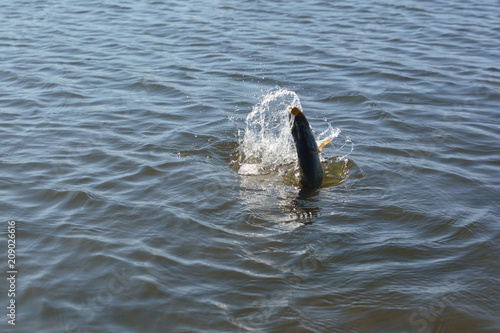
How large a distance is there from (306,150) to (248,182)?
976mm

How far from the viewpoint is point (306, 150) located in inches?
241

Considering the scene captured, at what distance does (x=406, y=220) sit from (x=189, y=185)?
8.02 feet

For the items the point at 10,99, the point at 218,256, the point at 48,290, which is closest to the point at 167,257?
the point at 218,256

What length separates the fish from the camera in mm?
5895

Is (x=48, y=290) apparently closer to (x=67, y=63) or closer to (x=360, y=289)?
(x=360, y=289)

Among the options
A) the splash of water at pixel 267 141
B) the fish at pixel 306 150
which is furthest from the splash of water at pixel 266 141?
the fish at pixel 306 150

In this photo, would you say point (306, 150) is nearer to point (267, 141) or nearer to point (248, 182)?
point (248, 182)

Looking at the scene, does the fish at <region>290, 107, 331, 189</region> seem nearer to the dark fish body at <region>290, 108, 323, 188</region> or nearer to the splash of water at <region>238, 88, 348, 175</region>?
the dark fish body at <region>290, 108, 323, 188</region>

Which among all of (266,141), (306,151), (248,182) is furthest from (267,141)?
(306,151)

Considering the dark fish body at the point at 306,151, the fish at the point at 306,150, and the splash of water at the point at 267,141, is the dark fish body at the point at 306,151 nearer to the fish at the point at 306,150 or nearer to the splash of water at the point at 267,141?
the fish at the point at 306,150

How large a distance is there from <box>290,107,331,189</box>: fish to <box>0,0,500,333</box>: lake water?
0.17 m

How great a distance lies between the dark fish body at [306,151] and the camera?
5.90 metres

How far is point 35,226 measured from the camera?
226 inches

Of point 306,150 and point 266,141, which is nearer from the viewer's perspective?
point 306,150
